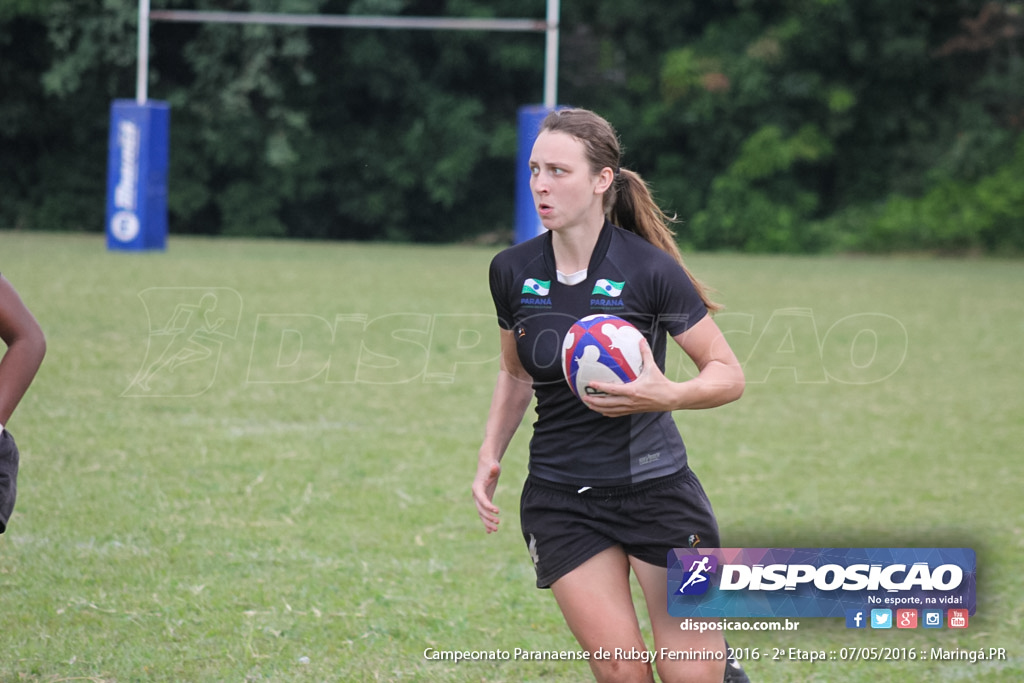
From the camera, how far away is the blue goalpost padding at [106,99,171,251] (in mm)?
19422

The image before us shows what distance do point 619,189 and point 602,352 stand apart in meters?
0.55

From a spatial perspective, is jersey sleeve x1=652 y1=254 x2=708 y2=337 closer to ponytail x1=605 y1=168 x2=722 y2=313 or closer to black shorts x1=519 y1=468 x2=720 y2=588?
ponytail x1=605 y1=168 x2=722 y2=313

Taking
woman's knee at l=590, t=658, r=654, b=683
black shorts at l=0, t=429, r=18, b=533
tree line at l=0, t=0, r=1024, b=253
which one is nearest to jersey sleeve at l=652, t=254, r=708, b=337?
woman's knee at l=590, t=658, r=654, b=683

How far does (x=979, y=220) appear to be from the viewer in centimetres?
2586

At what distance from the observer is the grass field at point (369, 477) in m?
4.36

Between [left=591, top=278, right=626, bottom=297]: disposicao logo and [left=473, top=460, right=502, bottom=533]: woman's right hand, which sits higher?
[left=591, top=278, right=626, bottom=297]: disposicao logo

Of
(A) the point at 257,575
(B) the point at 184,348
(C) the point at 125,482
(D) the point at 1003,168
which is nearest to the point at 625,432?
(A) the point at 257,575

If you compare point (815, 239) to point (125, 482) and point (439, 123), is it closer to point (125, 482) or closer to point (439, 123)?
point (439, 123)

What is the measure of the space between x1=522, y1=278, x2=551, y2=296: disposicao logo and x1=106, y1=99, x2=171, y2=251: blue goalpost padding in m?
17.2

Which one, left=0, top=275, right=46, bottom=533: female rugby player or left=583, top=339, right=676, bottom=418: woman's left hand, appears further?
left=0, top=275, right=46, bottom=533: female rugby player

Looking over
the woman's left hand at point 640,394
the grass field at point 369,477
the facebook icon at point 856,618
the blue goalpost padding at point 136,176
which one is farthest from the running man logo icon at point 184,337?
the woman's left hand at point 640,394

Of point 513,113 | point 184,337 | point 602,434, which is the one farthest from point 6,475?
point 513,113

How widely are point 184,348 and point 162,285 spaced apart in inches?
148

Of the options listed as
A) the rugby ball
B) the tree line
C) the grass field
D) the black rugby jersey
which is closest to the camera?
the rugby ball
